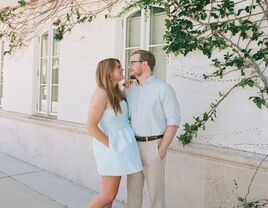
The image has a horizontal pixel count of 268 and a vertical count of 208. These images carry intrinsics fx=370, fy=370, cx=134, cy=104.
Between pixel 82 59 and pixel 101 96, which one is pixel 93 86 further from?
pixel 101 96

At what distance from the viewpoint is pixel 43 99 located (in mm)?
7727

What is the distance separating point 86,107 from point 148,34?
5.60ft

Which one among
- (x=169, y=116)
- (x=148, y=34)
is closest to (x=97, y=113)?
(x=169, y=116)

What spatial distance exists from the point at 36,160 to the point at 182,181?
3.99 metres

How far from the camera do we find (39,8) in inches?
294

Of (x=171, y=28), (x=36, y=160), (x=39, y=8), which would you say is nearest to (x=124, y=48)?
(x=171, y=28)

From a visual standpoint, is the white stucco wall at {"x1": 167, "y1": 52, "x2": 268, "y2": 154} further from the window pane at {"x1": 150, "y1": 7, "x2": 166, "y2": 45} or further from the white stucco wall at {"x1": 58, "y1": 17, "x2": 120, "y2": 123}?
the white stucco wall at {"x1": 58, "y1": 17, "x2": 120, "y2": 123}

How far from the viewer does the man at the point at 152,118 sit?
3.48 m

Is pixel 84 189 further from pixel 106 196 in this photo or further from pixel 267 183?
pixel 267 183

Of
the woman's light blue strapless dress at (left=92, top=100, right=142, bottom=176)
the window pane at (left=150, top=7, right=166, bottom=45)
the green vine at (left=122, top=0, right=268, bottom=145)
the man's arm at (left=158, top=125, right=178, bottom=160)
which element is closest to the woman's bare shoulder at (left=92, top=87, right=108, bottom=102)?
the woman's light blue strapless dress at (left=92, top=100, right=142, bottom=176)

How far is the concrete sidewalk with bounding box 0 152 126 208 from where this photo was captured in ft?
17.1

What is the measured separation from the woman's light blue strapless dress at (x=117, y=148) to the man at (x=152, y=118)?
0.10 metres

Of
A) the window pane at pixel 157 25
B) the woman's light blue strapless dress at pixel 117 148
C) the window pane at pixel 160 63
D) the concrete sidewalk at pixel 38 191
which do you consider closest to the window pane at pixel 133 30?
the window pane at pixel 157 25

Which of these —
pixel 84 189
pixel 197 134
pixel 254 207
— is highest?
pixel 197 134
